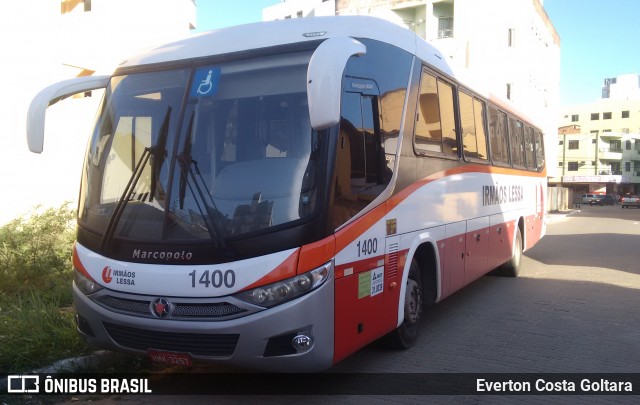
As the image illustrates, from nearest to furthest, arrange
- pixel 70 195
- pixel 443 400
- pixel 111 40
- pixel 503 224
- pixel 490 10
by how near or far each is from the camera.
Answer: pixel 443 400, pixel 503 224, pixel 70 195, pixel 111 40, pixel 490 10

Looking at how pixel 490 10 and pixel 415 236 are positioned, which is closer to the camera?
pixel 415 236

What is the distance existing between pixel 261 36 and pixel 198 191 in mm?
1462

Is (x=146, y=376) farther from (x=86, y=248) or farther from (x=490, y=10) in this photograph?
(x=490, y=10)

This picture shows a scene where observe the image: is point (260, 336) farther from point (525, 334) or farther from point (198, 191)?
point (525, 334)

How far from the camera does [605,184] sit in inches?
3329

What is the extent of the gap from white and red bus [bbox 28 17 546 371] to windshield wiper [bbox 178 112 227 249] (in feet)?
0.04

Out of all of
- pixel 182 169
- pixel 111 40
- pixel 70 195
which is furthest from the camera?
pixel 111 40

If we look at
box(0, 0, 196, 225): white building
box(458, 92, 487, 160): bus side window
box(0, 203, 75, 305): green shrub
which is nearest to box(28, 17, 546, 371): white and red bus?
box(458, 92, 487, 160): bus side window

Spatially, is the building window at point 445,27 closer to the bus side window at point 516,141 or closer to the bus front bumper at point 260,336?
the bus side window at point 516,141

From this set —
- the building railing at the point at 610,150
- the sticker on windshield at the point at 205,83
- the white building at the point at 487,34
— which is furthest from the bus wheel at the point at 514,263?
the building railing at the point at 610,150

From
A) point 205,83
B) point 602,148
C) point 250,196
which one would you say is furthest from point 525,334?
point 602,148

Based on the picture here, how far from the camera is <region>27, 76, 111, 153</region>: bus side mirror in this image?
5.22m

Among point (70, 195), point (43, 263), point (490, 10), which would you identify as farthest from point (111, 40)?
point (490, 10)

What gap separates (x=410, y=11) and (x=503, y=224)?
117 ft
